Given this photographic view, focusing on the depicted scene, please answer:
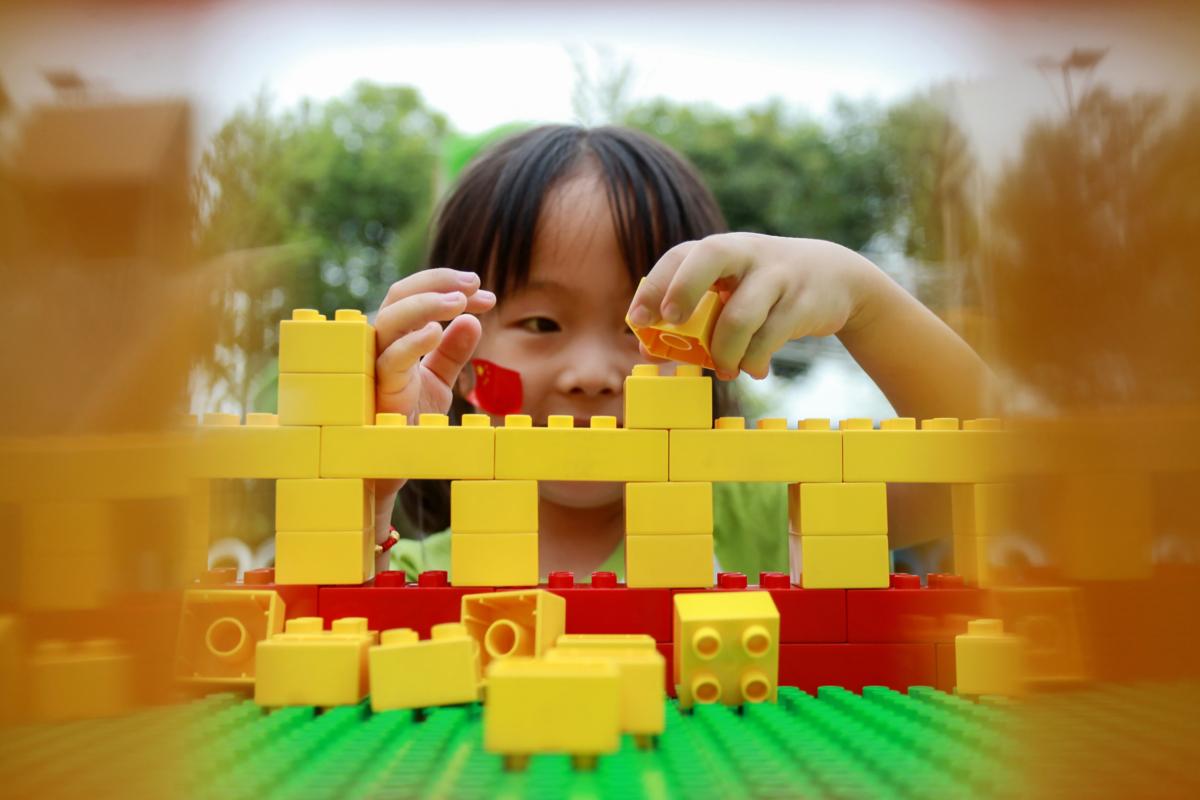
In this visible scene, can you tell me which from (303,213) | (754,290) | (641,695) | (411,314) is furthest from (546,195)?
(303,213)

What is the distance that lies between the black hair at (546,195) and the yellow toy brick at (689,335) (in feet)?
1.78

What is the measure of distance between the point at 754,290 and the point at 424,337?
34cm

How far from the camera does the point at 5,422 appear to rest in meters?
0.45

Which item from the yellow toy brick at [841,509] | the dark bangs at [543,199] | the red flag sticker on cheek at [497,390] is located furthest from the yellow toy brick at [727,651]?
the dark bangs at [543,199]

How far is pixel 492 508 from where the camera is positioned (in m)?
0.81

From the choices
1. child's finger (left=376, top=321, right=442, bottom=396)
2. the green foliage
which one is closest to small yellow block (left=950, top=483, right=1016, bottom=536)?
child's finger (left=376, top=321, right=442, bottom=396)

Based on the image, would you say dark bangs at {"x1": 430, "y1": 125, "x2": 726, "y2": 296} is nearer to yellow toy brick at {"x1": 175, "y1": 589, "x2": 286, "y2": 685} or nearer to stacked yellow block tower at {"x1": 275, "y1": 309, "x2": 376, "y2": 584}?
stacked yellow block tower at {"x1": 275, "y1": 309, "x2": 376, "y2": 584}

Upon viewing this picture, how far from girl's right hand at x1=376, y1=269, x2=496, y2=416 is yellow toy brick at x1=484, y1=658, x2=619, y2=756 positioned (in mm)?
468

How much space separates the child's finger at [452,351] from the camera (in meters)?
1.14

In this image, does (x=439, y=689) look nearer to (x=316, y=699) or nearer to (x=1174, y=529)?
(x=316, y=699)

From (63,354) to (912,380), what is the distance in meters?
0.89

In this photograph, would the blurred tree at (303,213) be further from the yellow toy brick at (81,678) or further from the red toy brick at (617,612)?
the red toy brick at (617,612)

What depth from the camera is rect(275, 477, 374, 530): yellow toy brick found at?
795 millimetres

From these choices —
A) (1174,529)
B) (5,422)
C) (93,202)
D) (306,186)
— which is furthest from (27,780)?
(306,186)
